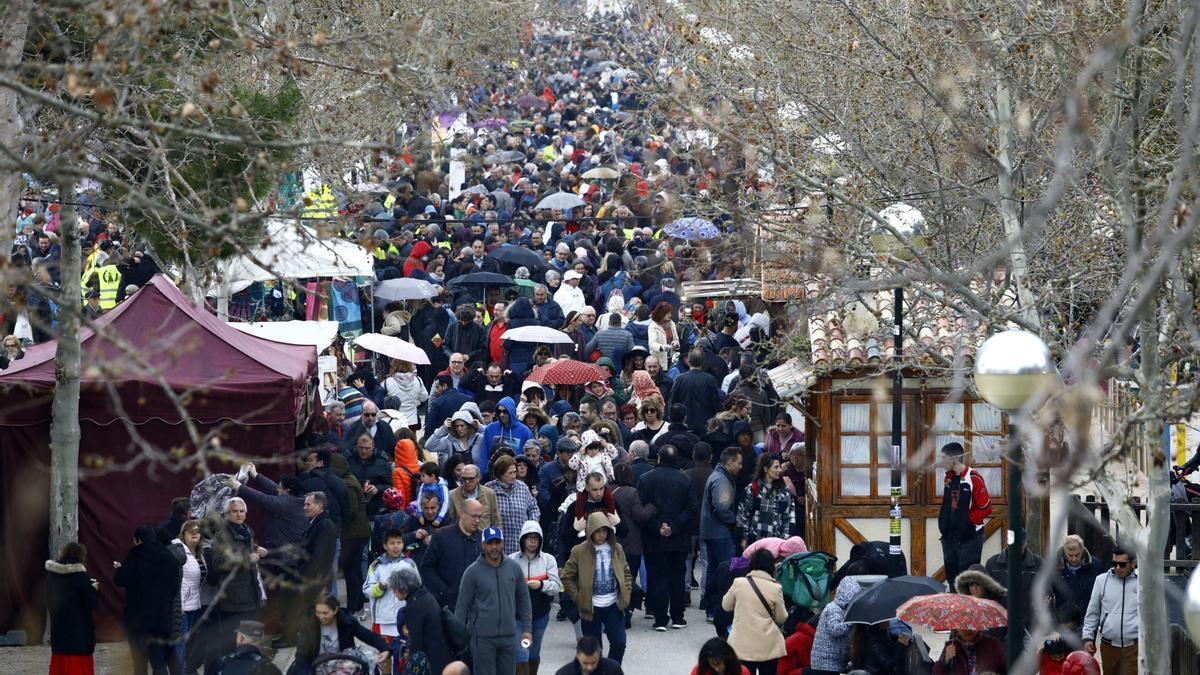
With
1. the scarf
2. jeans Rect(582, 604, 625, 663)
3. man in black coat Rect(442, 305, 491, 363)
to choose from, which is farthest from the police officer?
man in black coat Rect(442, 305, 491, 363)

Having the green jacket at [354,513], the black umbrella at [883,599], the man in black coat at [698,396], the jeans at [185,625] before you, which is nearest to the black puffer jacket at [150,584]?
the jeans at [185,625]

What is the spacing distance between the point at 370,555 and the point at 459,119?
101 feet

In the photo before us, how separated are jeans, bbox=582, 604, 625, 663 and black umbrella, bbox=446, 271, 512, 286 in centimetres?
1334

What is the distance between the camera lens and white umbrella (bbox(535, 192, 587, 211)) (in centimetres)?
3566

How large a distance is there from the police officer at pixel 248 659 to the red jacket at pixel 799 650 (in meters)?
3.58

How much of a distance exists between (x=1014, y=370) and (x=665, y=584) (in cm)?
767

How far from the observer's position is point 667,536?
14.9m

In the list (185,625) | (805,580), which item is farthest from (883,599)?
(185,625)

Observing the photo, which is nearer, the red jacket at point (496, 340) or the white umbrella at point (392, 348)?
the white umbrella at point (392, 348)

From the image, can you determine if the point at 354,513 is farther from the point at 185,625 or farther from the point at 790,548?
the point at 790,548

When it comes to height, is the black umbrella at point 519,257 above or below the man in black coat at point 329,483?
above

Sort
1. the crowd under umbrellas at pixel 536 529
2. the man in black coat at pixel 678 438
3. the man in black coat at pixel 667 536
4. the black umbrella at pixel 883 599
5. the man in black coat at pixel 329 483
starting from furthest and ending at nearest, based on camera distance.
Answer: the man in black coat at pixel 678 438 < the man in black coat at pixel 667 536 < the man in black coat at pixel 329 483 < the crowd under umbrellas at pixel 536 529 < the black umbrella at pixel 883 599

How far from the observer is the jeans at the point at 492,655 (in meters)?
12.2

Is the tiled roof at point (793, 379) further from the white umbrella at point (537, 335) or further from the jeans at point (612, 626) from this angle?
the white umbrella at point (537, 335)
